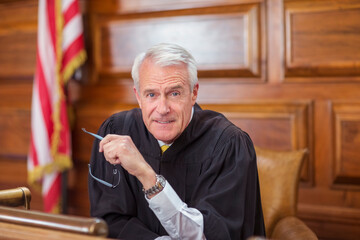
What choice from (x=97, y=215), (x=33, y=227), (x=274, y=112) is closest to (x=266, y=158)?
(x=274, y=112)

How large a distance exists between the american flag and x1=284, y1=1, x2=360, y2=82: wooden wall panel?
1672 millimetres

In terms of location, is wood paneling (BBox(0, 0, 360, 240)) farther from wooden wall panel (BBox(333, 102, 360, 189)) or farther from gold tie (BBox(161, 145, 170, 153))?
gold tie (BBox(161, 145, 170, 153))

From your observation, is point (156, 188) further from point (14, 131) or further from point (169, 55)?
point (14, 131)

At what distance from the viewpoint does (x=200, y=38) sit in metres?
3.29

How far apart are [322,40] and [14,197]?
2258 millimetres

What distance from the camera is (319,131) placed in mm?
3008

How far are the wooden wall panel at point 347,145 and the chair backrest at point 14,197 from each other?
214 centimetres

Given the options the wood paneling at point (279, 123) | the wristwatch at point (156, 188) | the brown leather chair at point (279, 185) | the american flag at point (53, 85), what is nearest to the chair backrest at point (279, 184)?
→ the brown leather chair at point (279, 185)

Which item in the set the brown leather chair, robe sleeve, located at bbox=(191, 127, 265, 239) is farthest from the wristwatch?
the brown leather chair

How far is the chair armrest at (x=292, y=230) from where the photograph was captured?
6.59ft

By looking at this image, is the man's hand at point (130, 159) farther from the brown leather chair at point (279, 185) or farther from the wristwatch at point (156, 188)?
the brown leather chair at point (279, 185)

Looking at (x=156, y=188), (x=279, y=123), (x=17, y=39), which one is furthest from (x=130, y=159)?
(x=17, y=39)

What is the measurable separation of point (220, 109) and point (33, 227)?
2.30 meters

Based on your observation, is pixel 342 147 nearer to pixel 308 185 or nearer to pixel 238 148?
pixel 308 185
